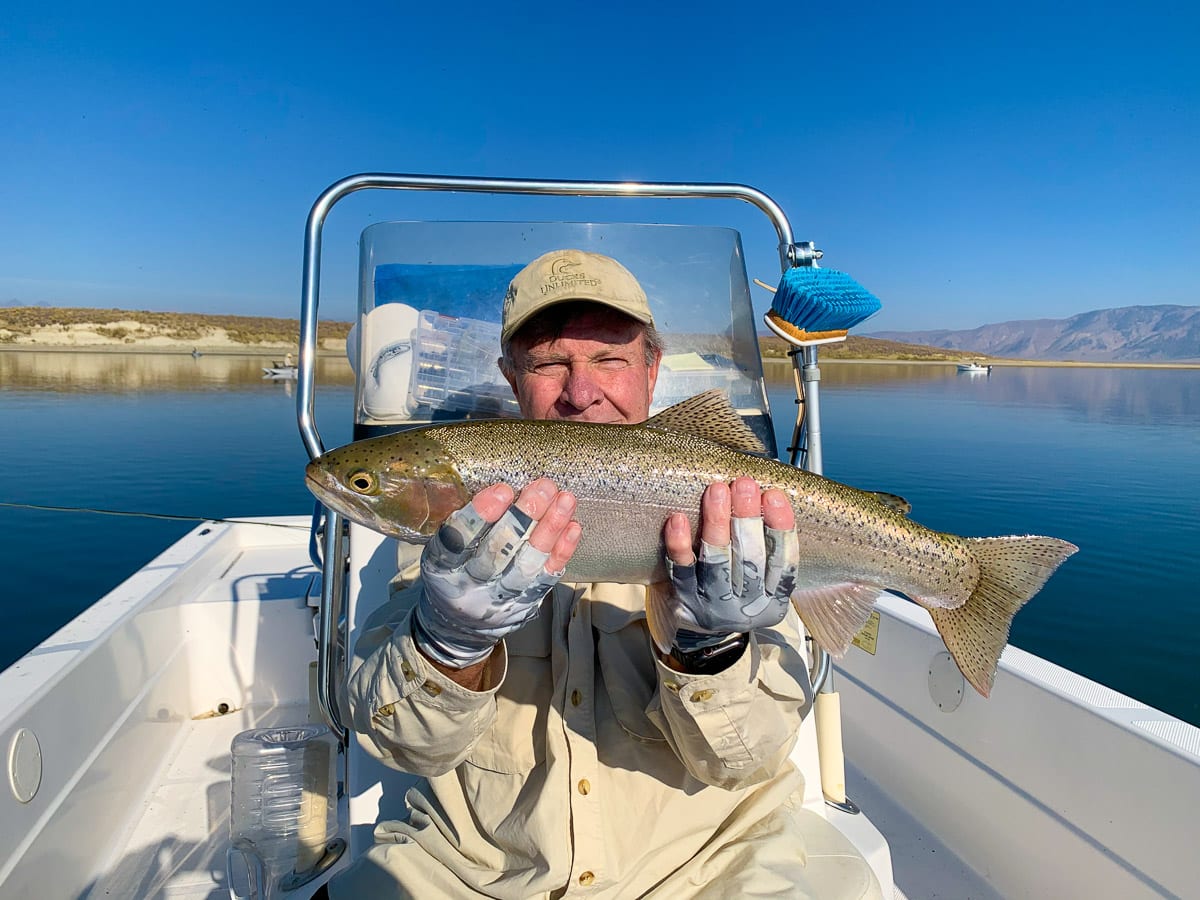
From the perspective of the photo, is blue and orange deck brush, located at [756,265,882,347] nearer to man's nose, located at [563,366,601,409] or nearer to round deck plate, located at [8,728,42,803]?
man's nose, located at [563,366,601,409]

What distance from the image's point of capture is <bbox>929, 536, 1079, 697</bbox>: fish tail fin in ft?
9.43

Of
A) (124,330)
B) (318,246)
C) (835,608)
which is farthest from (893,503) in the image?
(124,330)

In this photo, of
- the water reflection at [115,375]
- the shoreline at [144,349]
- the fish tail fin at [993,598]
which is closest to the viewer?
the fish tail fin at [993,598]

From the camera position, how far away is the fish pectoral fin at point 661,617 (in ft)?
8.51

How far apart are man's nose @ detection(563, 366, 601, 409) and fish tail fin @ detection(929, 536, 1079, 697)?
1718 millimetres

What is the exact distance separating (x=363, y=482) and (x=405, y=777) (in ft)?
5.99

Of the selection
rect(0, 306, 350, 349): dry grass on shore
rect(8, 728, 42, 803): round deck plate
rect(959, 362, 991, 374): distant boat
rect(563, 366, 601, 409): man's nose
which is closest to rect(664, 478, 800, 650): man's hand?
rect(563, 366, 601, 409): man's nose

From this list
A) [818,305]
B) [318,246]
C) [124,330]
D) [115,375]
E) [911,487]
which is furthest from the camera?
[124,330]

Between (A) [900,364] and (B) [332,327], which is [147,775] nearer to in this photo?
(B) [332,327]

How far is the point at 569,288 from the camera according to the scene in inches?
126

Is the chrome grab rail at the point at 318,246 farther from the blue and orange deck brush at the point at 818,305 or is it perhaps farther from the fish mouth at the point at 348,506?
the fish mouth at the point at 348,506

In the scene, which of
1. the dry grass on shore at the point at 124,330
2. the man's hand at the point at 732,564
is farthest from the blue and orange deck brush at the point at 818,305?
the dry grass on shore at the point at 124,330

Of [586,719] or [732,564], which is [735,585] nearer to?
[732,564]

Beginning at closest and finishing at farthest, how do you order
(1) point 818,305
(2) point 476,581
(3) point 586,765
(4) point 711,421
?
(2) point 476,581
(3) point 586,765
(4) point 711,421
(1) point 818,305
